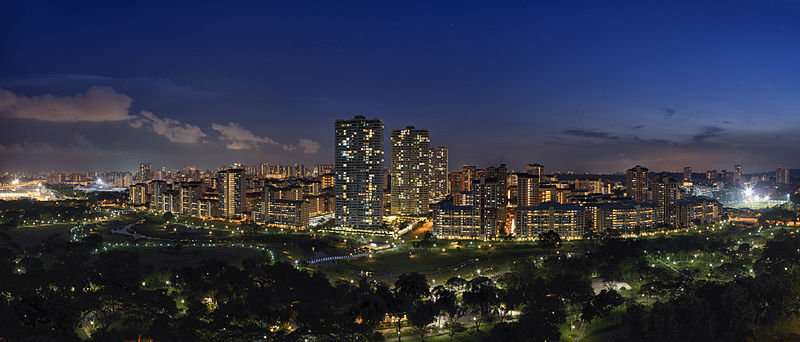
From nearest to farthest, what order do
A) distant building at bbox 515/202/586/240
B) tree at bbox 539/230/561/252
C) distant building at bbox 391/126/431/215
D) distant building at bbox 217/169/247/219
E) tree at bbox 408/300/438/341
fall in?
tree at bbox 408/300/438/341, tree at bbox 539/230/561/252, distant building at bbox 515/202/586/240, distant building at bbox 217/169/247/219, distant building at bbox 391/126/431/215

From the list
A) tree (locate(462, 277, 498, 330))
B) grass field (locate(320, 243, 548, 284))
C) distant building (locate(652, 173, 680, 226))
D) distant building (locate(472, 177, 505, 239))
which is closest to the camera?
tree (locate(462, 277, 498, 330))

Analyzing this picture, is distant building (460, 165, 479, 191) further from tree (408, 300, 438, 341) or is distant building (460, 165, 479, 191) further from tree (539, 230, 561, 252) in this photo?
tree (408, 300, 438, 341)

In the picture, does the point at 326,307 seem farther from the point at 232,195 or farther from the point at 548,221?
the point at 232,195

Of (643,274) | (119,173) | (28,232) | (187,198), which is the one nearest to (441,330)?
(643,274)

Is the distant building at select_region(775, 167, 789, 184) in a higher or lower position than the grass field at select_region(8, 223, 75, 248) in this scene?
higher

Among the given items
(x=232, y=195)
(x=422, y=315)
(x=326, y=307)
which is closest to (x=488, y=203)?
(x=422, y=315)

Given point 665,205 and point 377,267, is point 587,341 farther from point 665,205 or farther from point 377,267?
point 665,205

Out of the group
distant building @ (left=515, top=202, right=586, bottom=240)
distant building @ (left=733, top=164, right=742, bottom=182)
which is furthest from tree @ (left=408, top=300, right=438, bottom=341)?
distant building @ (left=733, top=164, right=742, bottom=182)
